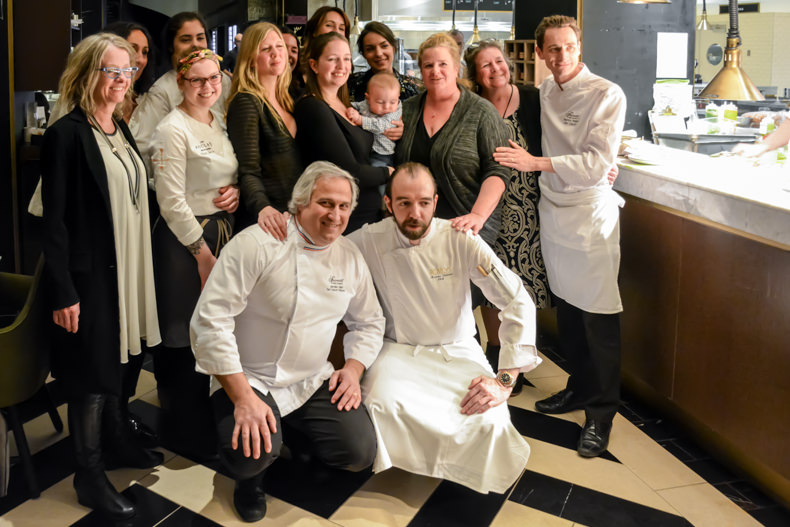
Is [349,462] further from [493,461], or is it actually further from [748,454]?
[748,454]

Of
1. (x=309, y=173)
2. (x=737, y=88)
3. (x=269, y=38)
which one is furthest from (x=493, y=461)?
(x=737, y=88)

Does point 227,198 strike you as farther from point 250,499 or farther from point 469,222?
point 250,499

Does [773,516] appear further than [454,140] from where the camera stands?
No

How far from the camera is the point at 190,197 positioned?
2711 millimetres

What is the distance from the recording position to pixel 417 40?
11.0m

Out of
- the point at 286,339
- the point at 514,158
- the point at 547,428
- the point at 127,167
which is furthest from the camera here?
the point at 547,428

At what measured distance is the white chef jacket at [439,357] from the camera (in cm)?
250

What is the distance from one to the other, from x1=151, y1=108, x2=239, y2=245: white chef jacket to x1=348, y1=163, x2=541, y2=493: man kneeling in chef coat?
536 mm

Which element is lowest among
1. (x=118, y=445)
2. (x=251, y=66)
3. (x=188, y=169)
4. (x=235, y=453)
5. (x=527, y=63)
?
(x=118, y=445)

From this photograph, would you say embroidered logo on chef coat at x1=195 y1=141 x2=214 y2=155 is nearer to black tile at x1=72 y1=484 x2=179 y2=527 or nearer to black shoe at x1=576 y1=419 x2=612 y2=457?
black tile at x1=72 y1=484 x2=179 y2=527

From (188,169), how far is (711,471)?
2.20 meters

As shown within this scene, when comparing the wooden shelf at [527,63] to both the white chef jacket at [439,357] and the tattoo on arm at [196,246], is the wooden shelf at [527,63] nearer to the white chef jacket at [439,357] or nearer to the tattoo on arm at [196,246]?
the white chef jacket at [439,357]

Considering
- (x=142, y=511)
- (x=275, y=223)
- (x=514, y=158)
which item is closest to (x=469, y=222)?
(x=514, y=158)

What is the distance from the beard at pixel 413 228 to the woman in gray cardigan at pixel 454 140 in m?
0.26
